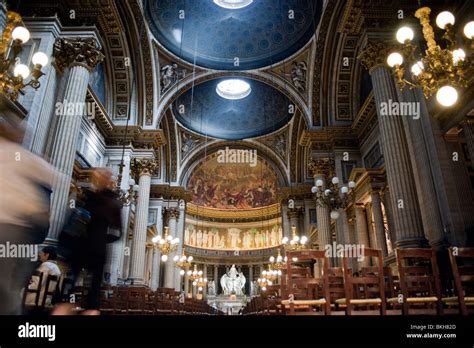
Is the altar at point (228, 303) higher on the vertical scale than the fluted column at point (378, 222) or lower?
lower

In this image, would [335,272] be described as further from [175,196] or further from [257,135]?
[257,135]

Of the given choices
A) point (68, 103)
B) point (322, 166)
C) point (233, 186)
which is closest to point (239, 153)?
point (233, 186)

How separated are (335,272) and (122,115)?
34.3 feet

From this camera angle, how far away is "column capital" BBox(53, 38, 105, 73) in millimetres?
7766

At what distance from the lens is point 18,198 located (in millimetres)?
2869

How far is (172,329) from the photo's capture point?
7.72 ft

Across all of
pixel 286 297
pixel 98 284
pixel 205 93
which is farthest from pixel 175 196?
pixel 98 284

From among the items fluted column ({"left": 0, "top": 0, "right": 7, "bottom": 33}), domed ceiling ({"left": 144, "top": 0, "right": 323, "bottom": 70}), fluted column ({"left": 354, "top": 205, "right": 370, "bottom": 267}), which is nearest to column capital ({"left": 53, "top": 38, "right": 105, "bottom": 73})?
fluted column ({"left": 0, "top": 0, "right": 7, "bottom": 33})

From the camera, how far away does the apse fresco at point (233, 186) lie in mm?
25922

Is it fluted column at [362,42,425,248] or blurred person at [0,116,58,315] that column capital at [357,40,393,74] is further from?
blurred person at [0,116,58,315]

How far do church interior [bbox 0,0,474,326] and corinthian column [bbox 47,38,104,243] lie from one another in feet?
0.10

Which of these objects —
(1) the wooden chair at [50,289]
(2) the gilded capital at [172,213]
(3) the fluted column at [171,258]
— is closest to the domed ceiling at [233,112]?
(2) the gilded capital at [172,213]

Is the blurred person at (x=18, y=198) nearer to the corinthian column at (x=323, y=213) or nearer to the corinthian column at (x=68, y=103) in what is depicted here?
the corinthian column at (x=68, y=103)

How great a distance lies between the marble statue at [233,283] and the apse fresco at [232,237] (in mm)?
2156
